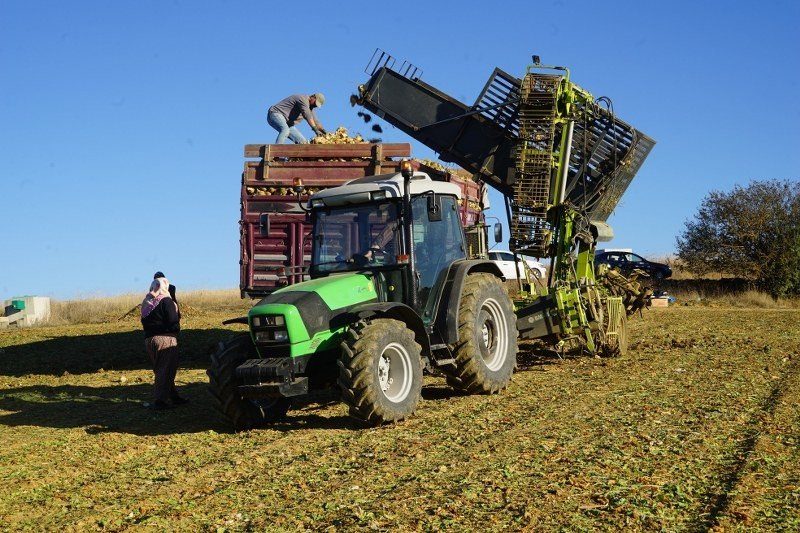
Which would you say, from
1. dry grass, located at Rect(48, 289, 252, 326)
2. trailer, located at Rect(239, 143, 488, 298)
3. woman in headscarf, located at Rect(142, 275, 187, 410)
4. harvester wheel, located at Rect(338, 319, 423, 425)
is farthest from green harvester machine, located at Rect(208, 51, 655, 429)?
dry grass, located at Rect(48, 289, 252, 326)

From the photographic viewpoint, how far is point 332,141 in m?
12.6

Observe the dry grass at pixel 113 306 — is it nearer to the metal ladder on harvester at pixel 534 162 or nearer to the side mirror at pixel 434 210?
the metal ladder on harvester at pixel 534 162

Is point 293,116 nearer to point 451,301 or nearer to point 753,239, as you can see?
point 451,301

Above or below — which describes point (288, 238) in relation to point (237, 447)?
above

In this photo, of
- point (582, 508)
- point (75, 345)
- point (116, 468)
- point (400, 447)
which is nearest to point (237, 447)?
point (116, 468)

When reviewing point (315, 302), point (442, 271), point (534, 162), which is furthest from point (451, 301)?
point (534, 162)

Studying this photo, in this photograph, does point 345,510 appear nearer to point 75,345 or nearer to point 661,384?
point 661,384

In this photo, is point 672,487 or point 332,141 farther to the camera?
point 332,141

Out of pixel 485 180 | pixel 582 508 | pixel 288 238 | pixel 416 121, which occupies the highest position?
pixel 416 121

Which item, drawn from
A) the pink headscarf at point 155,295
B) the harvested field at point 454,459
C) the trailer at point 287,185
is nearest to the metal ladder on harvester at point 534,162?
the trailer at point 287,185

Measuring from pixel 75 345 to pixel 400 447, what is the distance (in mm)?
10266

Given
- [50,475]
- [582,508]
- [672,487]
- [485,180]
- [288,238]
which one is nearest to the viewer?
[582,508]

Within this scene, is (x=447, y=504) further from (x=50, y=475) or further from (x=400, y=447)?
(x=50, y=475)

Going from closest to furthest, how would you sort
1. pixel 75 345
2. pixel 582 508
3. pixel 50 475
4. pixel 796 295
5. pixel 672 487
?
pixel 582 508 < pixel 672 487 < pixel 50 475 < pixel 75 345 < pixel 796 295
